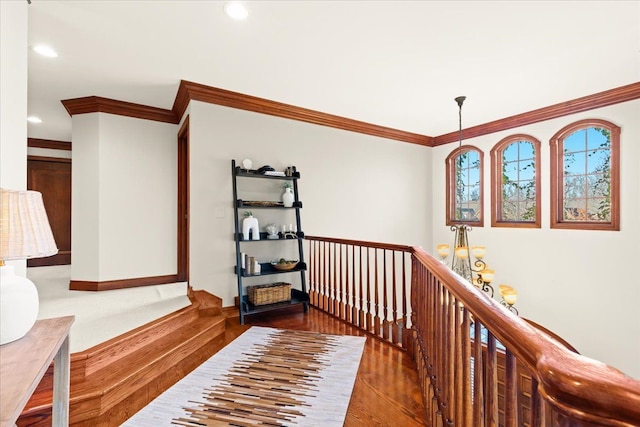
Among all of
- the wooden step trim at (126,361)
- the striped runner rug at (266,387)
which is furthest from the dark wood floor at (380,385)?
the wooden step trim at (126,361)

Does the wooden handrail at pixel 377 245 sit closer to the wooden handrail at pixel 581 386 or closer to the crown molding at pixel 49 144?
the wooden handrail at pixel 581 386

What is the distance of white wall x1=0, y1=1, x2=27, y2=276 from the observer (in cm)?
161

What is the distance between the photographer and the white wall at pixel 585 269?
3309 millimetres

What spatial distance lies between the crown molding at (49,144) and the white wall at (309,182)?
381 centimetres

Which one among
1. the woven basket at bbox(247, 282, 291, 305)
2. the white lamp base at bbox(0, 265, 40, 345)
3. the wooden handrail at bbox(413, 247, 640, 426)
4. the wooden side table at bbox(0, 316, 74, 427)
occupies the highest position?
the wooden handrail at bbox(413, 247, 640, 426)

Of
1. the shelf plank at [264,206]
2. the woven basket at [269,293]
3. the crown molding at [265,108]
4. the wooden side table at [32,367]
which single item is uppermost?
the crown molding at [265,108]

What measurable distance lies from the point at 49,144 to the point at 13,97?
4680 mm

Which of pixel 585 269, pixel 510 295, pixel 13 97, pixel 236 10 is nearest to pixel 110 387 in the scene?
pixel 13 97

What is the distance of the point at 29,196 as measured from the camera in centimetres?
115

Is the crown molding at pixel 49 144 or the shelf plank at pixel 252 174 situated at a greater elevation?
the crown molding at pixel 49 144

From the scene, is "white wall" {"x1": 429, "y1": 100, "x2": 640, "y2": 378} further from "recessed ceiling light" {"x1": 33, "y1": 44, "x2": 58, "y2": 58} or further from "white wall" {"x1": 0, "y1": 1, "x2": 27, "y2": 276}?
"recessed ceiling light" {"x1": 33, "y1": 44, "x2": 58, "y2": 58}

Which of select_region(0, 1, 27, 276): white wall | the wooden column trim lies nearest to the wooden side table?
select_region(0, 1, 27, 276): white wall

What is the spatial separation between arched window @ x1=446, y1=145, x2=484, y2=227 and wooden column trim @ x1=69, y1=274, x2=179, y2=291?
4.85 metres

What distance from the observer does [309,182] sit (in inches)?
161
